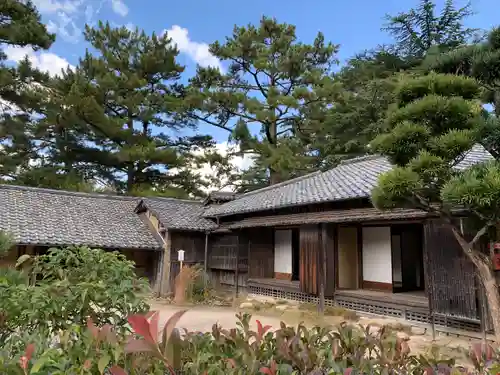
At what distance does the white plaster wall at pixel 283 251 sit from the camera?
39.8 ft

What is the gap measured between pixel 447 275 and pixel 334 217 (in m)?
2.80

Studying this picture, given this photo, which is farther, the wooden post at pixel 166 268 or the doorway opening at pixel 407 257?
the wooden post at pixel 166 268

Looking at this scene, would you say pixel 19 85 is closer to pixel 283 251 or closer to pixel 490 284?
pixel 283 251

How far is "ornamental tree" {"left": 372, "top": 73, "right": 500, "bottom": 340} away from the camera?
191 inches

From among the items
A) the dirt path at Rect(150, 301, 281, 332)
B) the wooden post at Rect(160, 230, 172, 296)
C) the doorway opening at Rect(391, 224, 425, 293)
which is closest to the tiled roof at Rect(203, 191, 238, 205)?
the wooden post at Rect(160, 230, 172, 296)

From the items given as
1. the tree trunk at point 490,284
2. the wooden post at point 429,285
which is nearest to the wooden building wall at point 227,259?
the wooden post at point 429,285

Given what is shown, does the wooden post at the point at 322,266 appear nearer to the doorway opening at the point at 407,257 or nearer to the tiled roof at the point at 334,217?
the tiled roof at the point at 334,217

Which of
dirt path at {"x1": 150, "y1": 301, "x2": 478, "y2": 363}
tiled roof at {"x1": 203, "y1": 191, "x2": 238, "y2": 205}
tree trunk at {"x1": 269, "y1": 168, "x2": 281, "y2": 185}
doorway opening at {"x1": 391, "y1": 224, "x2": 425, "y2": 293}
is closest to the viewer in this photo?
dirt path at {"x1": 150, "y1": 301, "x2": 478, "y2": 363}

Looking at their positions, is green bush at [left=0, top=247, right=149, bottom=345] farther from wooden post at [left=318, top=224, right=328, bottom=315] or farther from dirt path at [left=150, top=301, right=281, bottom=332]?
wooden post at [left=318, top=224, right=328, bottom=315]

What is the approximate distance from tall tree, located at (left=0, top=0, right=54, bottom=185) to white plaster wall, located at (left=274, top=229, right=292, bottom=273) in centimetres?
1363

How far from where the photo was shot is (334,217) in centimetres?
916

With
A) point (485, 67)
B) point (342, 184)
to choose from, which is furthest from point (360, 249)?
point (485, 67)

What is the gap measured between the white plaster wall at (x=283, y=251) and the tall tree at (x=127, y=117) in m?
9.44

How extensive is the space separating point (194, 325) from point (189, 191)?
46.7 feet
